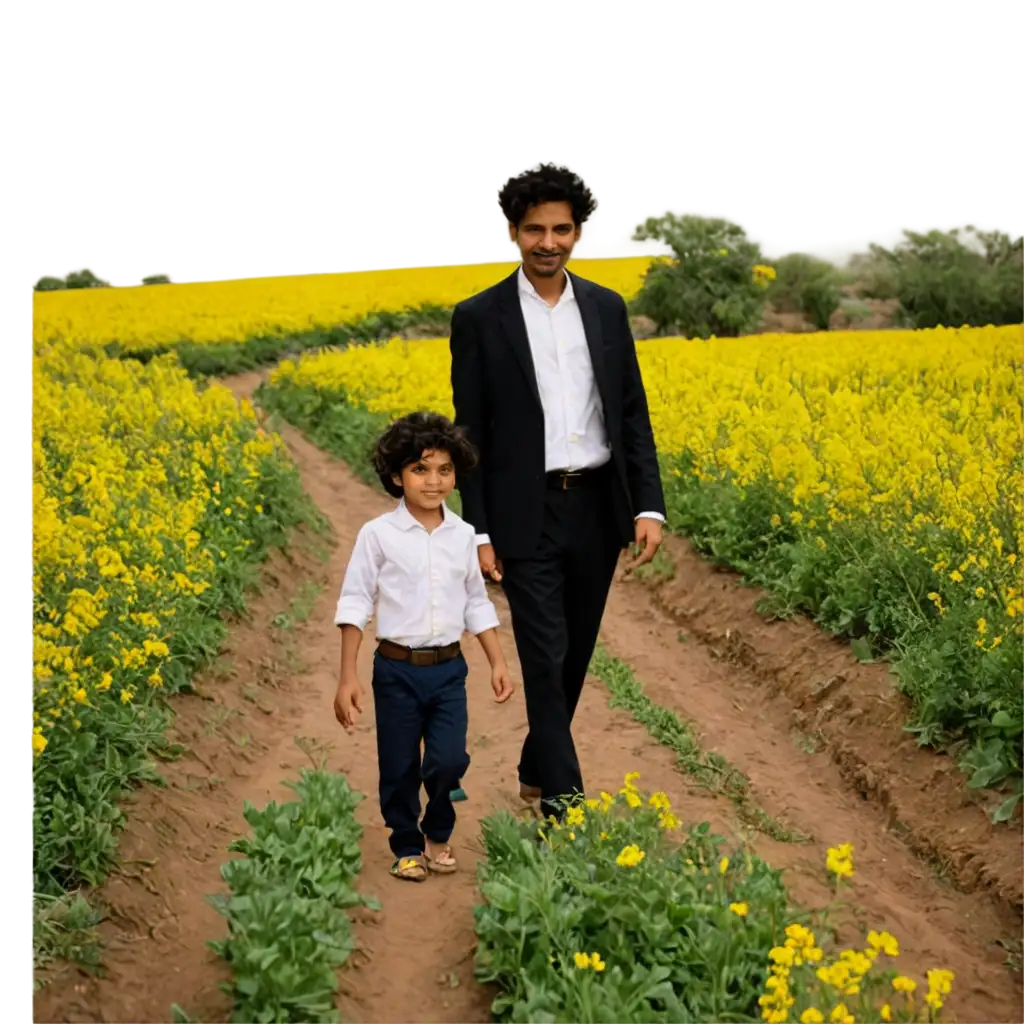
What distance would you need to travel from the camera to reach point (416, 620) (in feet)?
14.3

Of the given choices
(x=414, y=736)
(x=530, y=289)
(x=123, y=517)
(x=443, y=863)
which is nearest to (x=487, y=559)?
(x=414, y=736)

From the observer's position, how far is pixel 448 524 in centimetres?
441

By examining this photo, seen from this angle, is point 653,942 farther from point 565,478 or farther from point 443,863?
point 565,478

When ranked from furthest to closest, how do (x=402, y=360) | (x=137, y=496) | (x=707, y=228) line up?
(x=707, y=228), (x=402, y=360), (x=137, y=496)

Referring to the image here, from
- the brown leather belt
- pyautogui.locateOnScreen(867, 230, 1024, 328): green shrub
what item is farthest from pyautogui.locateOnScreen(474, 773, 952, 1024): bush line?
pyautogui.locateOnScreen(867, 230, 1024, 328): green shrub

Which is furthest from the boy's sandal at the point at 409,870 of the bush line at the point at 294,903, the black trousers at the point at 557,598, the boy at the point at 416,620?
the black trousers at the point at 557,598

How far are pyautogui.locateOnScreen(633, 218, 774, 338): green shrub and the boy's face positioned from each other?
11.8 meters

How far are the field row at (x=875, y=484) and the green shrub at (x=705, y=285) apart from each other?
2542mm

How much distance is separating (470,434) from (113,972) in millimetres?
2057

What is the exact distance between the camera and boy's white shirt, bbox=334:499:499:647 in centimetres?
434

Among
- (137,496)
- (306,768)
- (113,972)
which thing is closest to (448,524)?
(306,768)

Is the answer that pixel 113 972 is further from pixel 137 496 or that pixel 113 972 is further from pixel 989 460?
pixel 989 460

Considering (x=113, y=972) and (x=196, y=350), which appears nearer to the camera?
(x=113, y=972)

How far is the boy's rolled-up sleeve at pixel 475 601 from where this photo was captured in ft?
14.7
